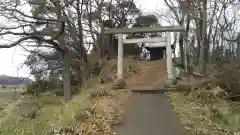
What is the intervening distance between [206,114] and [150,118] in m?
1.88

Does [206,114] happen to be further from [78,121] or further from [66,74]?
[66,74]

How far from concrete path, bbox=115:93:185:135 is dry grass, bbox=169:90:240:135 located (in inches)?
13.2

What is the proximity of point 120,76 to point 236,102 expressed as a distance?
7868 mm

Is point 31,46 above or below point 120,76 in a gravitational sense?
above

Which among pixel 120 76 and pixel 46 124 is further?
pixel 120 76

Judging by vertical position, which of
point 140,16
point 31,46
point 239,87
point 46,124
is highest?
point 140,16

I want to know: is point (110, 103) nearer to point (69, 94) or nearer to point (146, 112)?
point (146, 112)

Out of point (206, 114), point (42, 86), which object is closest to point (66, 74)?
point (42, 86)

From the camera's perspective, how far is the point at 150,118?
1173cm

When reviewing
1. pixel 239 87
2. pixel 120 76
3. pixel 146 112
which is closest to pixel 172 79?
pixel 120 76

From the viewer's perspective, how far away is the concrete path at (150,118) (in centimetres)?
1046

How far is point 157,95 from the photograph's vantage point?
1566 centimetres

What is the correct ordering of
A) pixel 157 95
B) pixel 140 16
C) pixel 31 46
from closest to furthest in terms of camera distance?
1. pixel 157 95
2. pixel 31 46
3. pixel 140 16

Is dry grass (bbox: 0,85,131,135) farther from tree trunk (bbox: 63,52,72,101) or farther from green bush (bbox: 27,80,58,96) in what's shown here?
green bush (bbox: 27,80,58,96)
